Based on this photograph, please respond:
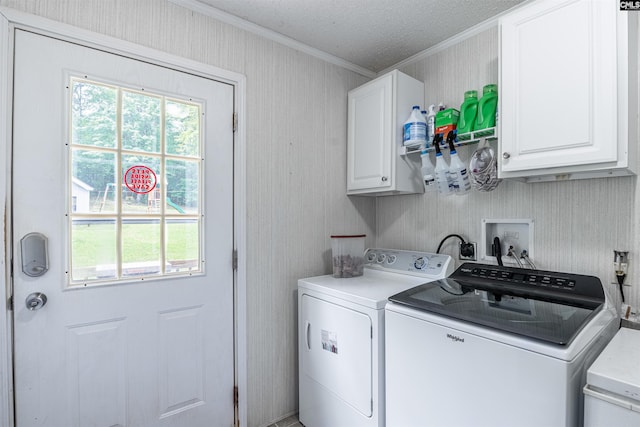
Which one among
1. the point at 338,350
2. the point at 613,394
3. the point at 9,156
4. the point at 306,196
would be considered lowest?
the point at 338,350

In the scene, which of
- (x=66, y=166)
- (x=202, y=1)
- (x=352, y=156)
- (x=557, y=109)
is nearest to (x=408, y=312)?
(x=557, y=109)

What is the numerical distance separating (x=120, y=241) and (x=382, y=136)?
1594mm

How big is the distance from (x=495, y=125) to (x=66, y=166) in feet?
6.77

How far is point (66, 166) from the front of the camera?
55.4 inches

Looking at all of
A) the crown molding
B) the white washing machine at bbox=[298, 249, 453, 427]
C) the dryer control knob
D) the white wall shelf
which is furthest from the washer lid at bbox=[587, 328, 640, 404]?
the crown molding

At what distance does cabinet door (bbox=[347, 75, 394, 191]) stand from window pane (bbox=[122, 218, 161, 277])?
1.31 m

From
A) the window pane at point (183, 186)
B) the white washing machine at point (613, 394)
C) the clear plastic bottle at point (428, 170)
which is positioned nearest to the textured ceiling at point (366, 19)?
the clear plastic bottle at point (428, 170)

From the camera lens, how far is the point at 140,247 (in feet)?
5.21

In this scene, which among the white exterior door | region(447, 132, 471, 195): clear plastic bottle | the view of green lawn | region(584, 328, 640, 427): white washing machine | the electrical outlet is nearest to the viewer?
region(584, 328, 640, 427): white washing machine

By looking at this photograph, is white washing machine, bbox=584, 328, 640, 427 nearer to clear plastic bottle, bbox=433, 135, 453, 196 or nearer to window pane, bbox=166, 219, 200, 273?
clear plastic bottle, bbox=433, 135, 453, 196

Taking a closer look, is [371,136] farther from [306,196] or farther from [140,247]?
[140,247]

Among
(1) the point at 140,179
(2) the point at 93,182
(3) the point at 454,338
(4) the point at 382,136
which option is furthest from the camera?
(4) the point at 382,136

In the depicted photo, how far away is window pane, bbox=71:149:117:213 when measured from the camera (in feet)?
4.71

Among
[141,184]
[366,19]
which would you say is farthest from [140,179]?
[366,19]
